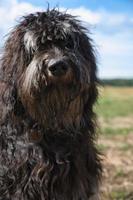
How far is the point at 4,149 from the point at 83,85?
113 cm

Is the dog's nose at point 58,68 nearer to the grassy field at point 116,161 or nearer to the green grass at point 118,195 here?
the grassy field at point 116,161

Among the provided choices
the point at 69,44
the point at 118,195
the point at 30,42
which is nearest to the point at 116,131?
the point at 118,195

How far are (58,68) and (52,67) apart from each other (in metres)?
0.07

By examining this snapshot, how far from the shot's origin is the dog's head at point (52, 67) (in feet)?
21.8

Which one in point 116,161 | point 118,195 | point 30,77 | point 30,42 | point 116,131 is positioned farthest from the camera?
point 116,131

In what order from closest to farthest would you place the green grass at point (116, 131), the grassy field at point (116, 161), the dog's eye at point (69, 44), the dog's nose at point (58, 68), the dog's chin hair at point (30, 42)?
1. the dog's nose at point (58, 68)
2. the dog's chin hair at point (30, 42)
3. the dog's eye at point (69, 44)
4. the grassy field at point (116, 161)
5. the green grass at point (116, 131)

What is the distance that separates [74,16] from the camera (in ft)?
24.1

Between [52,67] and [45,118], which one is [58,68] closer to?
[52,67]

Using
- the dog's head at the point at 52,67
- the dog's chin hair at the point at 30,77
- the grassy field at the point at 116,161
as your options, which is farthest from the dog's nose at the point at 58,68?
the grassy field at the point at 116,161

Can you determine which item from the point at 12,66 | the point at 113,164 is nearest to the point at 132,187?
the point at 113,164

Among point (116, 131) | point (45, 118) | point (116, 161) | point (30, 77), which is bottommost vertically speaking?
point (116, 131)

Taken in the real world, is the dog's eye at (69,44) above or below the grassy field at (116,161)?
above

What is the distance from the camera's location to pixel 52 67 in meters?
6.50

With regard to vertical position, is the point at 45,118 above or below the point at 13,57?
below
